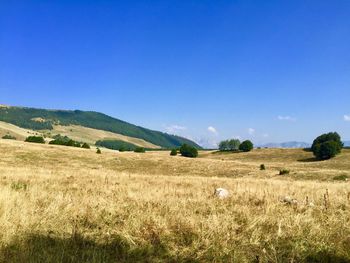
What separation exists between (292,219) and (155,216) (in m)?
2.88

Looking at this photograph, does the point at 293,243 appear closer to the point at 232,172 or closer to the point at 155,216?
the point at 155,216

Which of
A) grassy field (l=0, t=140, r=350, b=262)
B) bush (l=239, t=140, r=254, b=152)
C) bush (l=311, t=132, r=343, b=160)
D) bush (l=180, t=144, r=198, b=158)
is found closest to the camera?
grassy field (l=0, t=140, r=350, b=262)

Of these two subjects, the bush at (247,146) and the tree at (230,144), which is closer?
the bush at (247,146)

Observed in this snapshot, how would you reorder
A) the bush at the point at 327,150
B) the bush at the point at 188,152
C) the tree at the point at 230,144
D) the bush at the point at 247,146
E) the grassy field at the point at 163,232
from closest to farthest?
the grassy field at the point at 163,232 < the bush at the point at 327,150 < the bush at the point at 188,152 < the bush at the point at 247,146 < the tree at the point at 230,144

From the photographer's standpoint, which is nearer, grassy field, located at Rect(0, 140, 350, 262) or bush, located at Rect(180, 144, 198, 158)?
grassy field, located at Rect(0, 140, 350, 262)

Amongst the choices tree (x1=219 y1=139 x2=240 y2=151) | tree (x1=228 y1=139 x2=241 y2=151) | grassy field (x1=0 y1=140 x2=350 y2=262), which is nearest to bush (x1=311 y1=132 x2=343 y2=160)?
tree (x1=228 y1=139 x2=241 y2=151)

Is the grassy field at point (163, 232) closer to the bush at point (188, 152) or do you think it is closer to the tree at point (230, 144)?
the bush at point (188, 152)

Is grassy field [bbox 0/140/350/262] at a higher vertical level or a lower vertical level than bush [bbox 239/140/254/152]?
lower

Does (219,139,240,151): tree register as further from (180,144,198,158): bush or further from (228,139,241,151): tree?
(180,144,198,158): bush

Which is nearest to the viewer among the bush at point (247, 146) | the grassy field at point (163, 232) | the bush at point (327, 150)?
the grassy field at point (163, 232)

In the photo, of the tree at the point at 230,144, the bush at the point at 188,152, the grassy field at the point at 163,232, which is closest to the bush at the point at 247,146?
the tree at the point at 230,144

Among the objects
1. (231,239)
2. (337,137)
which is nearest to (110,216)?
(231,239)

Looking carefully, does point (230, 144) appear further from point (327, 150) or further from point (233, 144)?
point (327, 150)

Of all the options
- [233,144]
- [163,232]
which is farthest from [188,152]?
[163,232]
